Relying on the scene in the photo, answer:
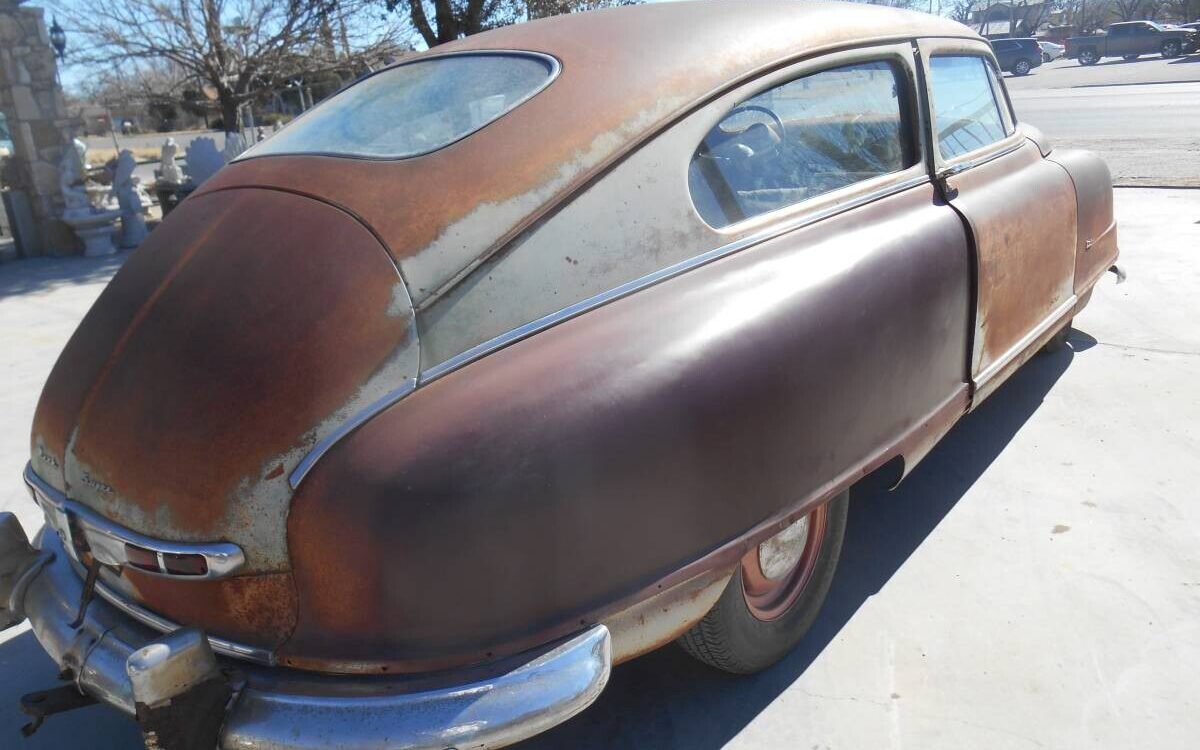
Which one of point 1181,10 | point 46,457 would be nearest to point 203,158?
point 46,457

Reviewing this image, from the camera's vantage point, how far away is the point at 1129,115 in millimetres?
15367

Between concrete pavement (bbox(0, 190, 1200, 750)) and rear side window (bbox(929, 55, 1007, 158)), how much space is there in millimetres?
1228

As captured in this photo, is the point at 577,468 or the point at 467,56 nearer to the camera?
the point at 577,468

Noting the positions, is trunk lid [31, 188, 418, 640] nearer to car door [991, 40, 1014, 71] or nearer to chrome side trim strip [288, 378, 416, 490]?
chrome side trim strip [288, 378, 416, 490]

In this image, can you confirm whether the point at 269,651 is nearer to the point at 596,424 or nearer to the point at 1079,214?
the point at 596,424

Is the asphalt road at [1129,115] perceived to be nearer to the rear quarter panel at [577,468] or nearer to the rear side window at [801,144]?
the rear side window at [801,144]

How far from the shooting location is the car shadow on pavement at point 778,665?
2.22 metres

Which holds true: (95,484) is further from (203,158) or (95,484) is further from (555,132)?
(203,158)

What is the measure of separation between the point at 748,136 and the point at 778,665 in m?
1.42

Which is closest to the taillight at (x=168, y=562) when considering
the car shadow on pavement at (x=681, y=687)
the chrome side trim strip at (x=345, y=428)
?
the chrome side trim strip at (x=345, y=428)

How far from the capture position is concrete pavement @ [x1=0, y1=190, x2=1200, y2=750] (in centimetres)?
220

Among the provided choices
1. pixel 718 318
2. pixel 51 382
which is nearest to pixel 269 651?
pixel 51 382

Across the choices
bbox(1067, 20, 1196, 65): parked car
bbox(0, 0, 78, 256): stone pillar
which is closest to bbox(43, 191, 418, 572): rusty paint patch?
bbox(0, 0, 78, 256): stone pillar

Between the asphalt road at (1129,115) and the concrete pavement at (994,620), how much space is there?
6.74 m
